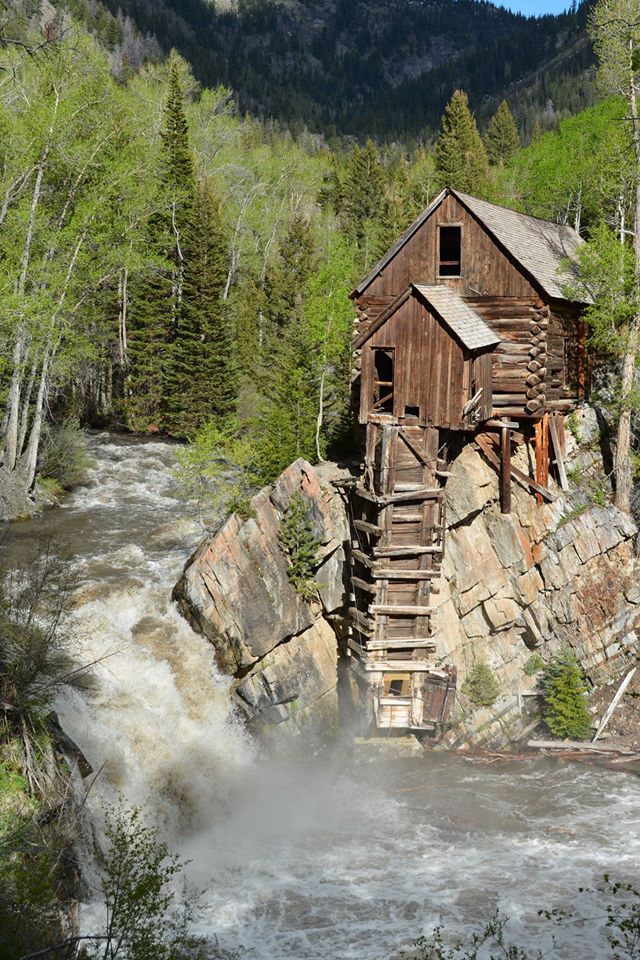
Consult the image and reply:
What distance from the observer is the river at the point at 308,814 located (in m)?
13.6

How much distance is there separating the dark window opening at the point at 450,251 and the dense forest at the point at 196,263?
4.04 metres

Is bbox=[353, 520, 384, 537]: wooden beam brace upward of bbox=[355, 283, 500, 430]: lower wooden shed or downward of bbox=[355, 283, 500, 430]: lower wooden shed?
downward

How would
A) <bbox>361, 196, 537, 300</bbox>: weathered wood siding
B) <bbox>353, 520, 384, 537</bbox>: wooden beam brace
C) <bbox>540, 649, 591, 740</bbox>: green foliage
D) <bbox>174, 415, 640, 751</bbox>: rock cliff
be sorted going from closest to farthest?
<bbox>174, 415, 640, 751</bbox>: rock cliff < <bbox>353, 520, 384, 537</bbox>: wooden beam brace < <bbox>540, 649, 591, 740</bbox>: green foliage < <bbox>361, 196, 537, 300</bbox>: weathered wood siding

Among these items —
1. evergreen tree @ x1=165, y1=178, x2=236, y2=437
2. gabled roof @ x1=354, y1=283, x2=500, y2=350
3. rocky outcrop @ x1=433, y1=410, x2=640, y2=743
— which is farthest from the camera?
evergreen tree @ x1=165, y1=178, x2=236, y2=437

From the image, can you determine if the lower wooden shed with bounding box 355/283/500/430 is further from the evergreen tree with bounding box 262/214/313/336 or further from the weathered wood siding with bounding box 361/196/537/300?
the evergreen tree with bounding box 262/214/313/336

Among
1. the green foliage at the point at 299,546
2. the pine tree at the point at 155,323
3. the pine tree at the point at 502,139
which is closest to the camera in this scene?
the green foliage at the point at 299,546

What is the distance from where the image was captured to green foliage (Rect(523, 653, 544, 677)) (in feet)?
74.0

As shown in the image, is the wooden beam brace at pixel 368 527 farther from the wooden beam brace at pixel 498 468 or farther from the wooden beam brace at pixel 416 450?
the wooden beam brace at pixel 498 468

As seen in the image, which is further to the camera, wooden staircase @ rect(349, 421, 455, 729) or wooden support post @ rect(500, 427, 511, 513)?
wooden support post @ rect(500, 427, 511, 513)

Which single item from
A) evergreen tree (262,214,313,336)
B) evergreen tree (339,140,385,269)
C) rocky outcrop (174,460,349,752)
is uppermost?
evergreen tree (339,140,385,269)

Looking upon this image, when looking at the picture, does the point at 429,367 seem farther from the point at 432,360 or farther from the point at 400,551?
the point at 400,551

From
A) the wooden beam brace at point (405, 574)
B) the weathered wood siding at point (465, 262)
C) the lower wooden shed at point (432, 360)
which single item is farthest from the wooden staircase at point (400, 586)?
the weathered wood siding at point (465, 262)

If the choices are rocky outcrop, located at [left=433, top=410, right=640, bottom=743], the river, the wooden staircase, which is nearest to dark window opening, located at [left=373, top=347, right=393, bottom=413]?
the wooden staircase

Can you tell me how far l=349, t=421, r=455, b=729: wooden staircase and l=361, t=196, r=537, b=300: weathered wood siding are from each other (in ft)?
19.1
